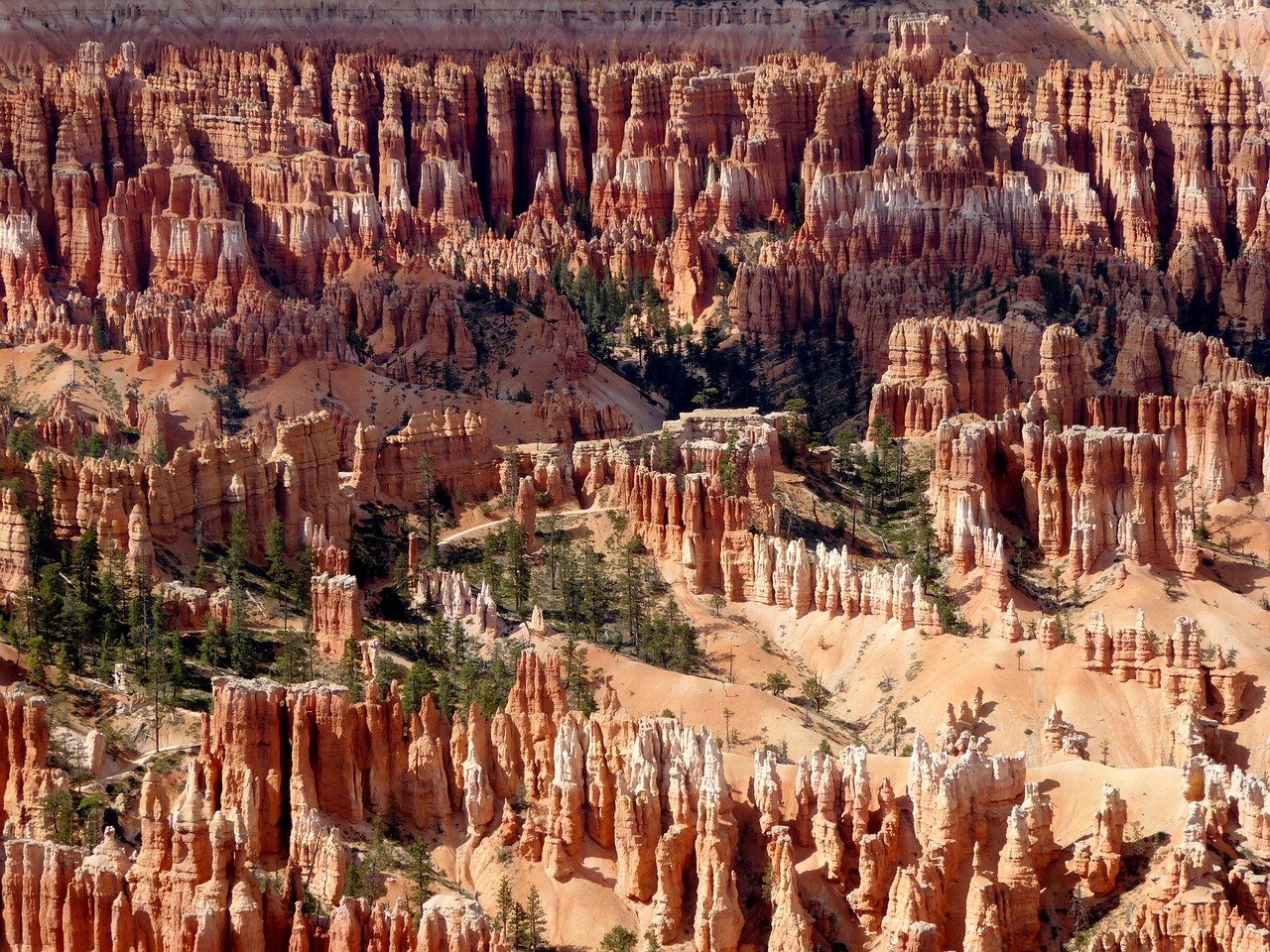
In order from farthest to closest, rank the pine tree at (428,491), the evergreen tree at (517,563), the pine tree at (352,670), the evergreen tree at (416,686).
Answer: the pine tree at (428,491), the evergreen tree at (517,563), the pine tree at (352,670), the evergreen tree at (416,686)

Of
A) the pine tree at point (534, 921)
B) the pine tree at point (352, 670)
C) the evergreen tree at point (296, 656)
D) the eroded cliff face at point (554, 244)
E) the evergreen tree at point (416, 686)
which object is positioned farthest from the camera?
the eroded cliff face at point (554, 244)

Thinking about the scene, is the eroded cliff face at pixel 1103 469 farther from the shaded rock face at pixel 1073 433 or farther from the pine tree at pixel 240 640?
the pine tree at pixel 240 640

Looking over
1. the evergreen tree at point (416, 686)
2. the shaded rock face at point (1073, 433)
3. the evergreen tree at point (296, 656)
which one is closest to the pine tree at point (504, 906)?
the evergreen tree at point (416, 686)

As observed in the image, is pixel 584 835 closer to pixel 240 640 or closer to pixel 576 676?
pixel 576 676

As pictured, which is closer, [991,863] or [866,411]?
[991,863]

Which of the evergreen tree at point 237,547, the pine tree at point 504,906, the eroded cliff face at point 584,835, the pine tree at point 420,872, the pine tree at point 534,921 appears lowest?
the pine tree at point 534,921

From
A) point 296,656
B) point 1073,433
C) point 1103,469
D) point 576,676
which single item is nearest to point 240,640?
point 296,656

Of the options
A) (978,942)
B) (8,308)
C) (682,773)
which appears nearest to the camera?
(978,942)

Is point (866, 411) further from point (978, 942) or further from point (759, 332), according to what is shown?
point (978, 942)

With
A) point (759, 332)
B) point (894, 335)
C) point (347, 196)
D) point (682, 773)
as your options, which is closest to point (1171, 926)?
point (682, 773)
